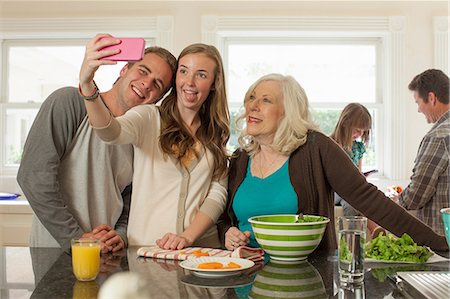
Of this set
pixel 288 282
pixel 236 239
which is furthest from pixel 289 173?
pixel 288 282

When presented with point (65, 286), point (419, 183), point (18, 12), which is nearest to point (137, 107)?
point (65, 286)

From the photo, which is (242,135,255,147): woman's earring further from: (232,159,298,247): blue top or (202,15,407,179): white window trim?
(202,15,407,179): white window trim

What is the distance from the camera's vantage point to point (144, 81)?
2.05m

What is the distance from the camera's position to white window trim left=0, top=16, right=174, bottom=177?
15.8ft

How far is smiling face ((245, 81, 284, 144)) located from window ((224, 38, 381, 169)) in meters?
2.95

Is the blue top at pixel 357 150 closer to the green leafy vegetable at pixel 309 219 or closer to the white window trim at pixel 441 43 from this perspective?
the white window trim at pixel 441 43

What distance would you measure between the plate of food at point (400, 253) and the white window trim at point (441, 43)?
136 inches

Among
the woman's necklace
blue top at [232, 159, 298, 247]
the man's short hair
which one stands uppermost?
the man's short hair

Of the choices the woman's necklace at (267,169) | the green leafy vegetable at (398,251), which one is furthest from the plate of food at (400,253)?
the woman's necklace at (267,169)

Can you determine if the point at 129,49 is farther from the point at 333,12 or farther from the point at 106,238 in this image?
the point at 333,12

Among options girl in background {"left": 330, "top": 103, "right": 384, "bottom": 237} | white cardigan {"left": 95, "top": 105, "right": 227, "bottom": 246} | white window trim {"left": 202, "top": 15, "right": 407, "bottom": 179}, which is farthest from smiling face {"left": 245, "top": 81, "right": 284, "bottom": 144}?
white window trim {"left": 202, "top": 15, "right": 407, "bottom": 179}

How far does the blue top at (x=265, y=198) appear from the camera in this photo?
197 cm

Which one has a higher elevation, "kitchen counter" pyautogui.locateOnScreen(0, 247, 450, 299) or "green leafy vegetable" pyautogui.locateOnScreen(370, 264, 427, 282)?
"kitchen counter" pyautogui.locateOnScreen(0, 247, 450, 299)

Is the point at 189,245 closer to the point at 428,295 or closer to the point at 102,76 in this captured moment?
the point at 428,295
